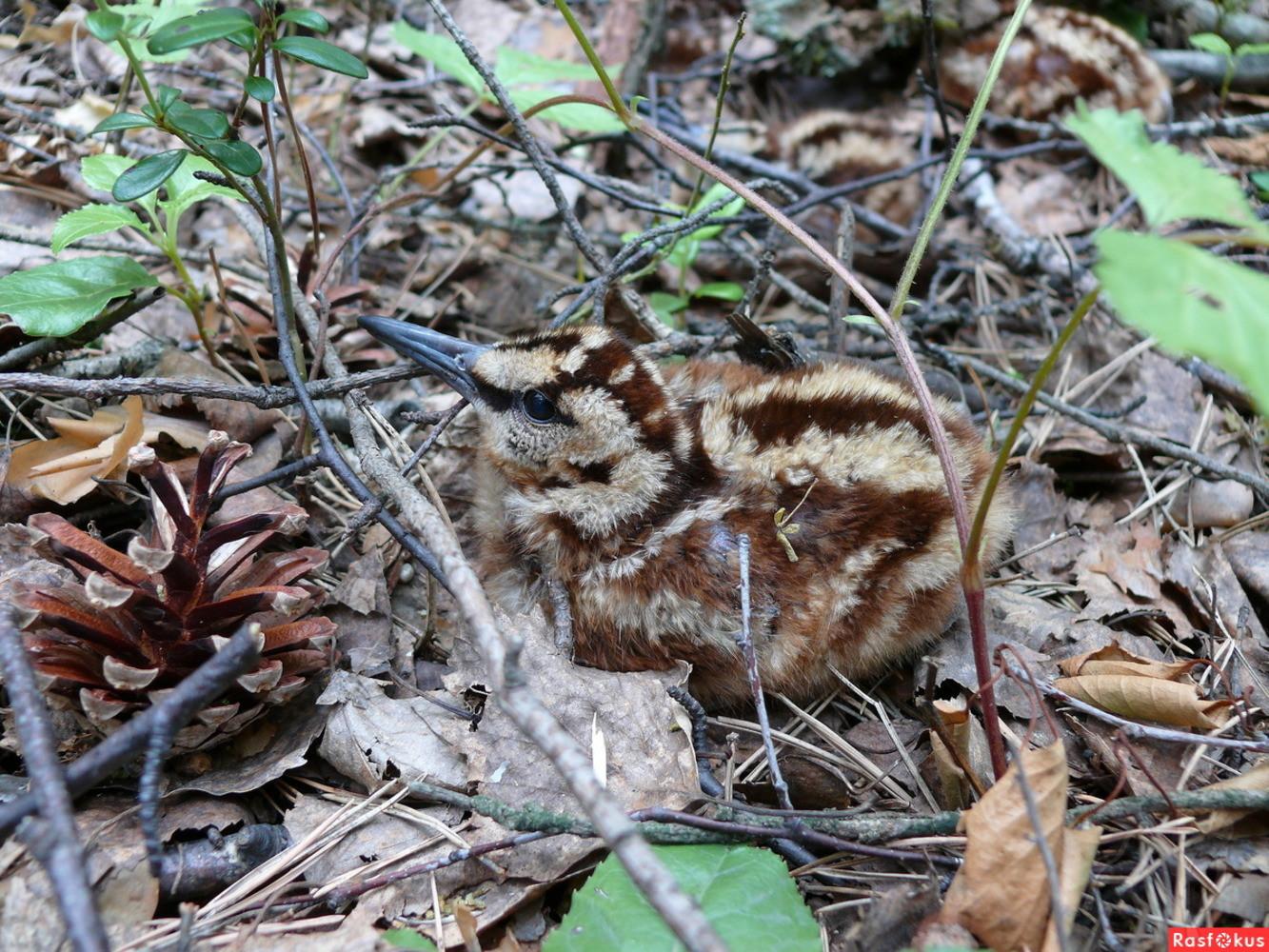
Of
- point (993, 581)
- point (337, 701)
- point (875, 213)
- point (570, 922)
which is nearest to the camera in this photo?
point (570, 922)

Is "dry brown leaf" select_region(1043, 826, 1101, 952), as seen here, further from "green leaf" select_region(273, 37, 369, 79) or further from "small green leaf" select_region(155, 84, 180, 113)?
"small green leaf" select_region(155, 84, 180, 113)

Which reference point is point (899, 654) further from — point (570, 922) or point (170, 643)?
point (170, 643)

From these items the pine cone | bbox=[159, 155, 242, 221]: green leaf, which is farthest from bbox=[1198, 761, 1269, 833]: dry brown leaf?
bbox=[159, 155, 242, 221]: green leaf

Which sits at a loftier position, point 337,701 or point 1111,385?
point 1111,385

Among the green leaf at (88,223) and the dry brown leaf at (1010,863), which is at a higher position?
the green leaf at (88,223)

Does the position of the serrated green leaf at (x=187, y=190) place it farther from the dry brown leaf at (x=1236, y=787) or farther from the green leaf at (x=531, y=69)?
the dry brown leaf at (x=1236, y=787)

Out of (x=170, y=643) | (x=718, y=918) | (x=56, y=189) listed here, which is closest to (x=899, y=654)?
(x=718, y=918)

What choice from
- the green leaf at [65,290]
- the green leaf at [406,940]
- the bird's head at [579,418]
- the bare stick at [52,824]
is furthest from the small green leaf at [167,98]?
the green leaf at [406,940]
